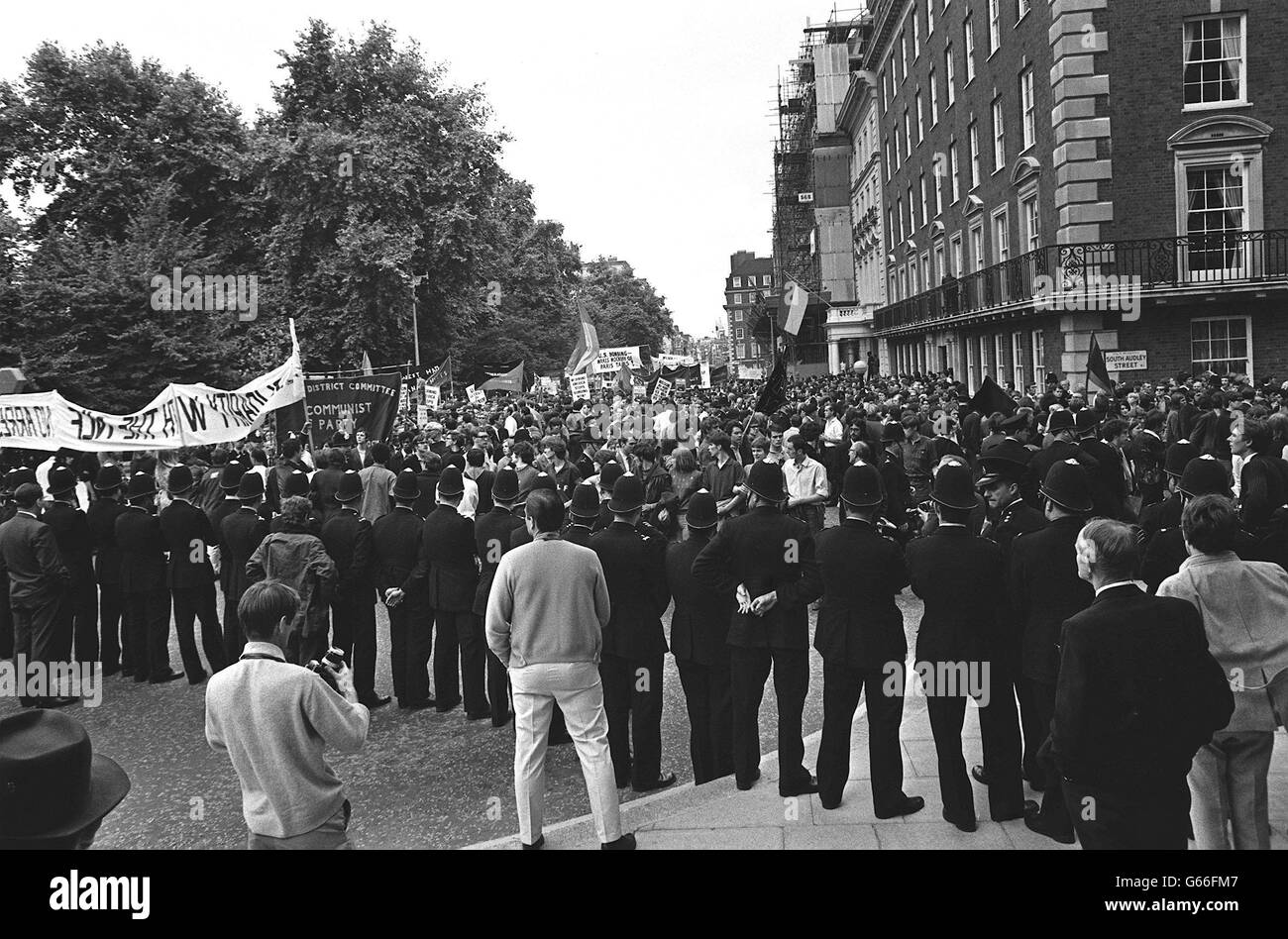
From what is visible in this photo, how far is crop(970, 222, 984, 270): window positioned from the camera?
31.3 m

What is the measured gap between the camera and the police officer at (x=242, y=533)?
8.80 metres

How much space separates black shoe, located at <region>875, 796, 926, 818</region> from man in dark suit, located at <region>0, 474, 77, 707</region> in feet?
23.1

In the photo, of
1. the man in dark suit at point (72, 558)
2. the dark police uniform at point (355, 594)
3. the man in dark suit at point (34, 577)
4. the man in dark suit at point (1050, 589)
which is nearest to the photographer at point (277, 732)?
the man in dark suit at point (1050, 589)

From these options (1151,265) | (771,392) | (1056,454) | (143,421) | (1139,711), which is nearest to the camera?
(1139,711)

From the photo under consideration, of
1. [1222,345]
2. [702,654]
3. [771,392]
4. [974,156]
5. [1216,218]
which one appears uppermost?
[974,156]

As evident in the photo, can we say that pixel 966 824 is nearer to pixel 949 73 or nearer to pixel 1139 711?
pixel 1139 711

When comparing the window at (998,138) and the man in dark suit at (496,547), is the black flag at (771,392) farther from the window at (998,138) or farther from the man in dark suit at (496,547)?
the window at (998,138)

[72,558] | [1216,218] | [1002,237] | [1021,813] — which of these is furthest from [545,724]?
[1002,237]

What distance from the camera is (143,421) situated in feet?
40.0

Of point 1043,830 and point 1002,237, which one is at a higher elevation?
point 1002,237

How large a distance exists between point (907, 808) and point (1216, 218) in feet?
69.5

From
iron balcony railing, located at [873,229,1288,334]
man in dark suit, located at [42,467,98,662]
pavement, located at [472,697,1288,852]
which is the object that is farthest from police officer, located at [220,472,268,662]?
iron balcony railing, located at [873,229,1288,334]

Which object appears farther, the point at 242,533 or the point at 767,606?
the point at 242,533
